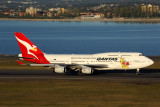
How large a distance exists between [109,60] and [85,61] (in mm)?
4317

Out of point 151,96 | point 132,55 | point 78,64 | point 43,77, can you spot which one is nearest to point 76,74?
point 78,64

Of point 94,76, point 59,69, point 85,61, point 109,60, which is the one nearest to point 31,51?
point 59,69

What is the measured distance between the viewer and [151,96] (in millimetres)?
47062

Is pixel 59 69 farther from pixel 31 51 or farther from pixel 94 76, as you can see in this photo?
pixel 31 51

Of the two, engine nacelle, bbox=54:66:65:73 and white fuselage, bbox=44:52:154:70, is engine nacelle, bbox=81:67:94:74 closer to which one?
Result: white fuselage, bbox=44:52:154:70

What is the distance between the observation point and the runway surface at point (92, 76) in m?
59.9

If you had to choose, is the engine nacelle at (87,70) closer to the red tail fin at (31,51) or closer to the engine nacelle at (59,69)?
the engine nacelle at (59,69)

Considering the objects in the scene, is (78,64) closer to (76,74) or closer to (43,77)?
(76,74)

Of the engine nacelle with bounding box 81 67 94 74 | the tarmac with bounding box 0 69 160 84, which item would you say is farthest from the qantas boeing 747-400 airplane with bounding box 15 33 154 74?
→ the tarmac with bounding box 0 69 160 84

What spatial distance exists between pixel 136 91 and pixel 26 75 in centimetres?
2222

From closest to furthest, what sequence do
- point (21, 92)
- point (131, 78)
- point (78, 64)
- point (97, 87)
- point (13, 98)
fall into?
point (13, 98), point (21, 92), point (97, 87), point (131, 78), point (78, 64)

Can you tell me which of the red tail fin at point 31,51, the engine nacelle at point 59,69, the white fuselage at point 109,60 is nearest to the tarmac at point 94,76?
the engine nacelle at point 59,69

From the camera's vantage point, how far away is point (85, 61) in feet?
211

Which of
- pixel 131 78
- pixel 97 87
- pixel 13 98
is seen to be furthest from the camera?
pixel 131 78
